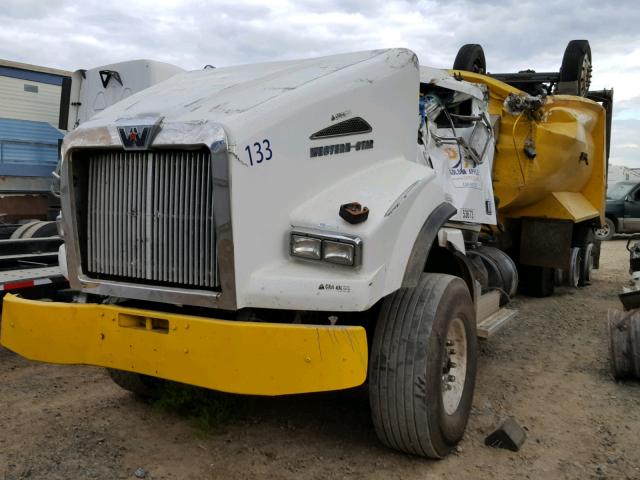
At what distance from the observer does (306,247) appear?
A: 3.06 m

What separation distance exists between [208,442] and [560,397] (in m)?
2.69

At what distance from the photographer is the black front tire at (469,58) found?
7906 millimetres

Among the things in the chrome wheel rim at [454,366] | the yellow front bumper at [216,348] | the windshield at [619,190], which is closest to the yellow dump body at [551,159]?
the chrome wheel rim at [454,366]

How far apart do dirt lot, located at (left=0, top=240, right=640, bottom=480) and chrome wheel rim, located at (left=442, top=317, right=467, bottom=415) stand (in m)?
0.29

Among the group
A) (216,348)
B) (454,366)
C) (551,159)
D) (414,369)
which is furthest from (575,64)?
(216,348)

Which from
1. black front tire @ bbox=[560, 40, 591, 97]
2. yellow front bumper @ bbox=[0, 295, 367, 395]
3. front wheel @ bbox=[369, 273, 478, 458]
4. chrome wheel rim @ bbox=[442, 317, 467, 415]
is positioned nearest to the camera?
yellow front bumper @ bbox=[0, 295, 367, 395]

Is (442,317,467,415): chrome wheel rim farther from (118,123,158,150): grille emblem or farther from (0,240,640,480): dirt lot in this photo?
(118,123,158,150): grille emblem

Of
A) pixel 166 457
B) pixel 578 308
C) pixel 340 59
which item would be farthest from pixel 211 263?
pixel 578 308

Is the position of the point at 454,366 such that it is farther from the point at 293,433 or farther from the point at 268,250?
the point at 268,250

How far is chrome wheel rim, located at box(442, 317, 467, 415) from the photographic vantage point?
378 cm

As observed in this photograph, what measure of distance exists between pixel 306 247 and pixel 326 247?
11cm

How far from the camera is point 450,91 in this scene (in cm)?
529

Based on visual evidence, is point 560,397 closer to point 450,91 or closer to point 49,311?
point 450,91

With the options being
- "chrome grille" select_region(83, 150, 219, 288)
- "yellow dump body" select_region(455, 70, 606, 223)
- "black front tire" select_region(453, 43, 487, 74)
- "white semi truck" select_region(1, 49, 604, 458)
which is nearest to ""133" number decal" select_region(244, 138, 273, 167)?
"white semi truck" select_region(1, 49, 604, 458)
